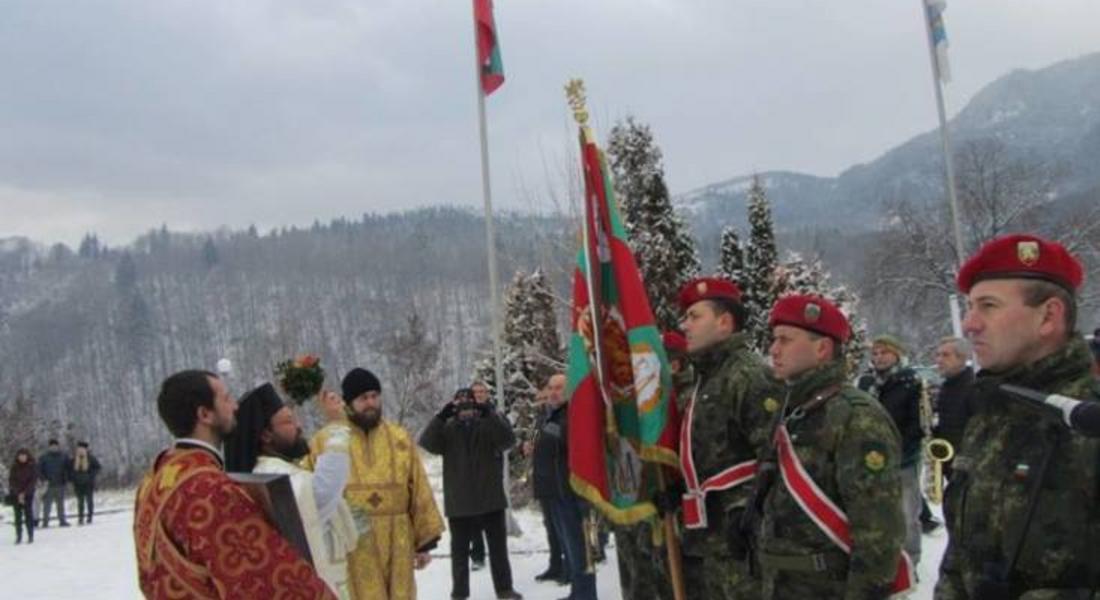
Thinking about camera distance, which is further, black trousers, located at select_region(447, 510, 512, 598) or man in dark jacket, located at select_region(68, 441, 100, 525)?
man in dark jacket, located at select_region(68, 441, 100, 525)

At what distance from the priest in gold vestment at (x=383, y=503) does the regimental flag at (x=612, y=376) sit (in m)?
1.78

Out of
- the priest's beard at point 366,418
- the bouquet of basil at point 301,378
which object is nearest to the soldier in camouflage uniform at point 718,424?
the bouquet of basil at point 301,378

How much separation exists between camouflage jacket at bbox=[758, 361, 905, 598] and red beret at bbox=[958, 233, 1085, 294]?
108 cm

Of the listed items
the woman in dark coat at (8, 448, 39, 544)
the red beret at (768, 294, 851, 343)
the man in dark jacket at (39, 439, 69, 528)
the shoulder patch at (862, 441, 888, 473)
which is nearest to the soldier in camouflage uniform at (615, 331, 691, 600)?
the red beret at (768, 294, 851, 343)

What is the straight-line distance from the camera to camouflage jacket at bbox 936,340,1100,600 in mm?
2107

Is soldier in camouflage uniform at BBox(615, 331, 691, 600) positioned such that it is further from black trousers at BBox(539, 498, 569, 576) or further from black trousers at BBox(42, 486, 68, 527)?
black trousers at BBox(42, 486, 68, 527)

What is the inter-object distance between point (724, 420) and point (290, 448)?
2.06 metres

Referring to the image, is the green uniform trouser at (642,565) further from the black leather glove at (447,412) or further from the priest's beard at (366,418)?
the black leather glove at (447,412)

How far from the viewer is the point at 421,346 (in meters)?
40.2

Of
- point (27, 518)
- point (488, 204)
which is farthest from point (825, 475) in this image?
point (27, 518)

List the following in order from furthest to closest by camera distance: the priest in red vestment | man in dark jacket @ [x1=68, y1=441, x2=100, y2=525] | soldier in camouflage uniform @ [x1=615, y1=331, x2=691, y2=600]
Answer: man in dark jacket @ [x1=68, y1=441, x2=100, y2=525] < soldier in camouflage uniform @ [x1=615, y1=331, x2=691, y2=600] < the priest in red vestment

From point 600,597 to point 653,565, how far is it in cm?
320

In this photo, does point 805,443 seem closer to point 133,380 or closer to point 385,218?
point 133,380

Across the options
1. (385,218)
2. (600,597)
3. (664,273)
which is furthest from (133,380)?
(600,597)
